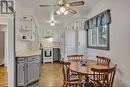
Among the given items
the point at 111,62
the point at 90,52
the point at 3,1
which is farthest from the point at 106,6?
the point at 3,1

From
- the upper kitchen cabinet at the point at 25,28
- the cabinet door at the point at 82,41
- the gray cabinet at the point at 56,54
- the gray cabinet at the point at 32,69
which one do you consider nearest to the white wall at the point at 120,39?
the cabinet door at the point at 82,41

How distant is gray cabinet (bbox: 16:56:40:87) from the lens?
15.3 ft

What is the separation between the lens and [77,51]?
6.51 metres

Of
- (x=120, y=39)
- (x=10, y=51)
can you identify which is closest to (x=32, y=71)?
(x=10, y=51)

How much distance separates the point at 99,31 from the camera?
5242mm

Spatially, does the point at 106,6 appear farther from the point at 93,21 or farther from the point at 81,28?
the point at 81,28

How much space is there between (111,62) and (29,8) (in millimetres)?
3470

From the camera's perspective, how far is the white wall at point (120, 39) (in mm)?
3272

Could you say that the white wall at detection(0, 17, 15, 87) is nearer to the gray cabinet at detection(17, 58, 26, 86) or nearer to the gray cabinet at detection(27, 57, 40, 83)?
the gray cabinet at detection(17, 58, 26, 86)

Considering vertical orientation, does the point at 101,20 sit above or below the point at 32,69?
above

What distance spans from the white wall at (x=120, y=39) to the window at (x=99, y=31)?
0.24 meters

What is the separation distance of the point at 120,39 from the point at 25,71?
2.79 metres

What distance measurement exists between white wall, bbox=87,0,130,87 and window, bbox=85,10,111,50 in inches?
9.4

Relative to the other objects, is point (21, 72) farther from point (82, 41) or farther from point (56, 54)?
point (56, 54)
